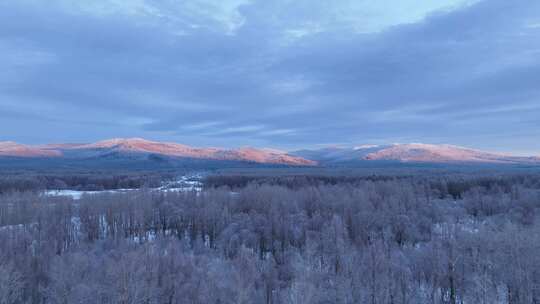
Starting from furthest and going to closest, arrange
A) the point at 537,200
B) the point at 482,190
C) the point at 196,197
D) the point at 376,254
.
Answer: the point at 482,190, the point at 196,197, the point at 537,200, the point at 376,254

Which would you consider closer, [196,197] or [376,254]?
[376,254]

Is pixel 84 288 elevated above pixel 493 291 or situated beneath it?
elevated above

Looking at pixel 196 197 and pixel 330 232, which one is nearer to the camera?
pixel 330 232

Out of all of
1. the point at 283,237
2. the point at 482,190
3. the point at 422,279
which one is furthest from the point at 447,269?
the point at 482,190

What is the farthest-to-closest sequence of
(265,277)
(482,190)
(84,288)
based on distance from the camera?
1. (482,190)
2. (265,277)
3. (84,288)

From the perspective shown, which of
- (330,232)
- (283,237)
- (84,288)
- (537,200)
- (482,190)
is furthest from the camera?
(482,190)

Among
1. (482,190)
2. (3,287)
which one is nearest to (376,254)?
(3,287)

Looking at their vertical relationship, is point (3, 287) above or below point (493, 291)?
above

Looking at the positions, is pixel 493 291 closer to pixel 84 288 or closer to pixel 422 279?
pixel 422 279

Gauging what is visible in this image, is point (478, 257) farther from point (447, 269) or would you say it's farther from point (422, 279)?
point (422, 279)
